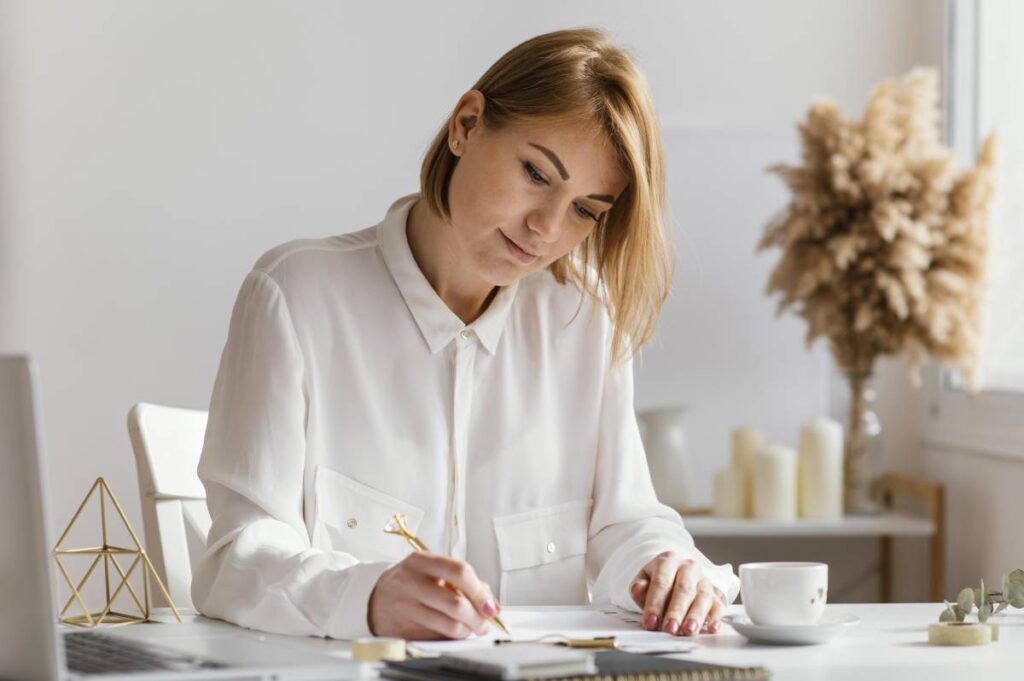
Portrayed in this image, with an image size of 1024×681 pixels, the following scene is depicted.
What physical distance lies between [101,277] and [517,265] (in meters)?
1.79

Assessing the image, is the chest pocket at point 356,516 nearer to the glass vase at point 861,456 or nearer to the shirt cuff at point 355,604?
the shirt cuff at point 355,604

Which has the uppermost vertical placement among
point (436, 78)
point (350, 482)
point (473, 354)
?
point (436, 78)

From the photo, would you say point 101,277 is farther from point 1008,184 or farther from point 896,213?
point 1008,184

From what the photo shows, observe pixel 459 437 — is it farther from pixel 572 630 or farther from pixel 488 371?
pixel 572 630

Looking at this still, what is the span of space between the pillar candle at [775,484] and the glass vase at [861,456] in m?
0.16

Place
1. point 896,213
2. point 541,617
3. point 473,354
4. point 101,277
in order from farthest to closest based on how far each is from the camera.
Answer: point 101,277 < point 896,213 < point 473,354 < point 541,617

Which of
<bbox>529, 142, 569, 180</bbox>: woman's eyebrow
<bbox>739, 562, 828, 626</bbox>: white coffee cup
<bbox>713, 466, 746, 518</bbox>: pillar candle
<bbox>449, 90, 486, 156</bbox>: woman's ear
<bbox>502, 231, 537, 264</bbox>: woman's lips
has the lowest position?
<bbox>713, 466, 746, 518</bbox>: pillar candle

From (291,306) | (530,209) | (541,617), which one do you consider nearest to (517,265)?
(530,209)

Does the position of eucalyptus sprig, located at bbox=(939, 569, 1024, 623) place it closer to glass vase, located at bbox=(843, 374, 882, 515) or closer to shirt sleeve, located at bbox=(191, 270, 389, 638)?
shirt sleeve, located at bbox=(191, 270, 389, 638)

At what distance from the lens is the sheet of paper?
1.20 meters

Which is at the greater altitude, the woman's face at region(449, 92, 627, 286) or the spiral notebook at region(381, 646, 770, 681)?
the woman's face at region(449, 92, 627, 286)

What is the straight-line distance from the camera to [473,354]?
169 centimetres

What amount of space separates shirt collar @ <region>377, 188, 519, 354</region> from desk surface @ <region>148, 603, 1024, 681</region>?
457 mm

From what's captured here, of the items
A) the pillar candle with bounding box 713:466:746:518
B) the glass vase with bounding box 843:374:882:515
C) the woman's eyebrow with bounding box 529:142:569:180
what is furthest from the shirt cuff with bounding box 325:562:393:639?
the glass vase with bounding box 843:374:882:515
